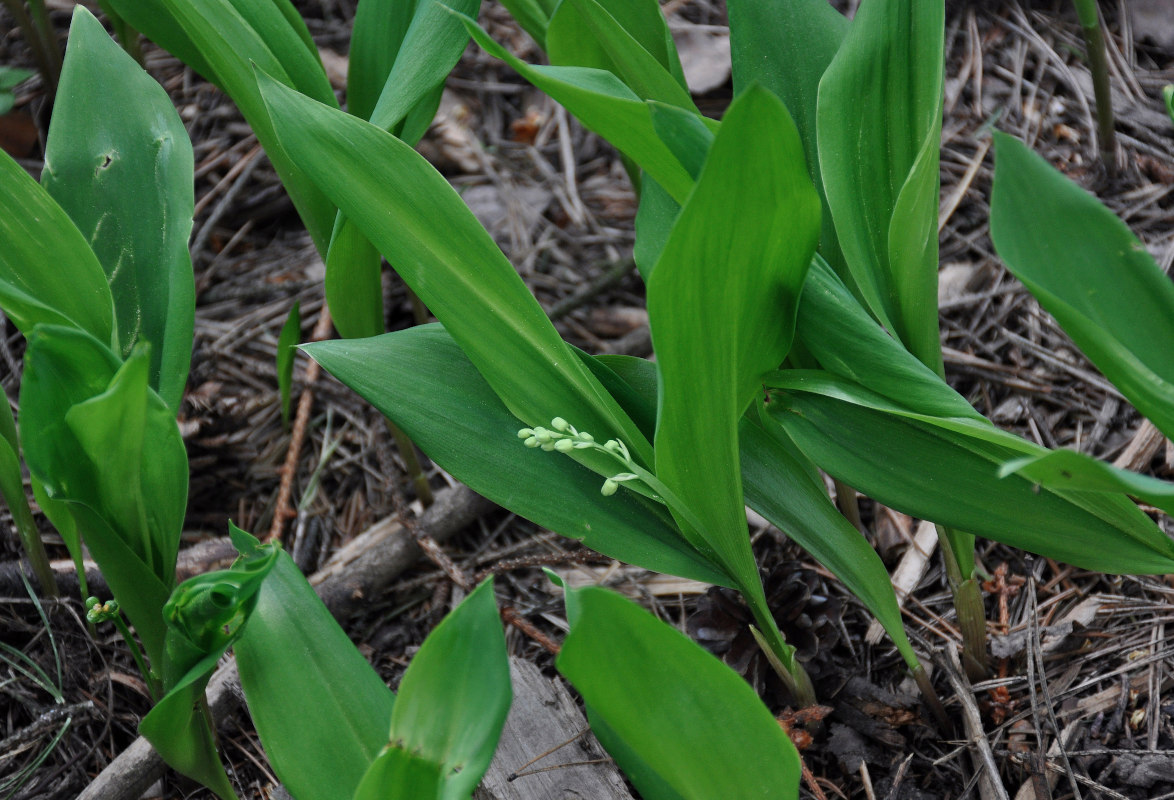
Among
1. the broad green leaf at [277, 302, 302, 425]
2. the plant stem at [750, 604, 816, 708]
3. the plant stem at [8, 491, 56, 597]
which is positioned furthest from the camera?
the broad green leaf at [277, 302, 302, 425]

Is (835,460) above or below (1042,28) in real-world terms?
below

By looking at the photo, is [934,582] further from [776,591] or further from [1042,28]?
[1042,28]

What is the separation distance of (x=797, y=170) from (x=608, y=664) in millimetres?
332

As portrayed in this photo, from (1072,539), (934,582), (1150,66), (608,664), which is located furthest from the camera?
(1150,66)

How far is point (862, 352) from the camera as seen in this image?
714 mm

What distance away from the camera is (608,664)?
1.70 ft

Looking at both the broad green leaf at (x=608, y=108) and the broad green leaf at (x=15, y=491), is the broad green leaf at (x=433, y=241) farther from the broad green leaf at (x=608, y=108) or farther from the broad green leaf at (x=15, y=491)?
the broad green leaf at (x=15, y=491)

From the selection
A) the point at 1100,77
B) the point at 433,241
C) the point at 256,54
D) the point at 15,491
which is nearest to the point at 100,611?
the point at 15,491

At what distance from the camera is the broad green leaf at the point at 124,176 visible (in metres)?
0.86

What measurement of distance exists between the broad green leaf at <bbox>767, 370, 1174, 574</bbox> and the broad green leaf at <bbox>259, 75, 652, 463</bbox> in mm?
184

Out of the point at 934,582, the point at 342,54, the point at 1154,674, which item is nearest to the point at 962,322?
the point at 934,582

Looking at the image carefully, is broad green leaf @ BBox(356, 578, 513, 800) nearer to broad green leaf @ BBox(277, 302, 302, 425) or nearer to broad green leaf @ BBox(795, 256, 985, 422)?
broad green leaf @ BBox(795, 256, 985, 422)

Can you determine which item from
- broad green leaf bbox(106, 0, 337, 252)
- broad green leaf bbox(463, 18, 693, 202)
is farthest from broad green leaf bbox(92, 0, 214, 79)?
broad green leaf bbox(463, 18, 693, 202)

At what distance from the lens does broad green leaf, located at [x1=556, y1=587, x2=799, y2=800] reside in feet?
1.65
